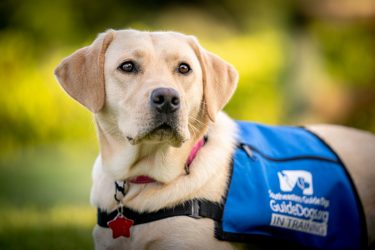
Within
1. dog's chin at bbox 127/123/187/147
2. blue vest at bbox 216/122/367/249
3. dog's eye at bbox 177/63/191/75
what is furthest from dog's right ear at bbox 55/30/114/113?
blue vest at bbox 216/122/367/249

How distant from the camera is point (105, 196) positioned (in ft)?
13.1

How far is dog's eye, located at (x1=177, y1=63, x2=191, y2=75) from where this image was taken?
3896 millimetres

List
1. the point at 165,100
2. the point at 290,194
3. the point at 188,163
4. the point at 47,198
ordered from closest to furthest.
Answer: the point at 165,100
the point at 188,163
the point at 290,194
the point at 47,198

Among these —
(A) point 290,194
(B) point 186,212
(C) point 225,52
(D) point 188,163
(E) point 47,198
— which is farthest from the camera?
(C) point 225,52

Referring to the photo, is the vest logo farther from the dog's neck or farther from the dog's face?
the dog's face

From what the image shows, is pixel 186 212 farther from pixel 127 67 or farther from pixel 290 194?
pixel 127 67

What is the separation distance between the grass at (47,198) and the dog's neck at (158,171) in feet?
4.33

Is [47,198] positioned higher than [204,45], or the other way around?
[204,45]

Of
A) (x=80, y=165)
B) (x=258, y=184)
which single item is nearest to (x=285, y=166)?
(x=258, y=184)

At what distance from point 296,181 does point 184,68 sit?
122 centimetres

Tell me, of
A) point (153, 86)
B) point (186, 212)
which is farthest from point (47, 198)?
point (153, 86)

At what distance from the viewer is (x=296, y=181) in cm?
431

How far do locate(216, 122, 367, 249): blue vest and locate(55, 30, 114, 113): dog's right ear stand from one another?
3.57ft

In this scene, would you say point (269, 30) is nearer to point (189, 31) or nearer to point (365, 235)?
point (189, 31)
